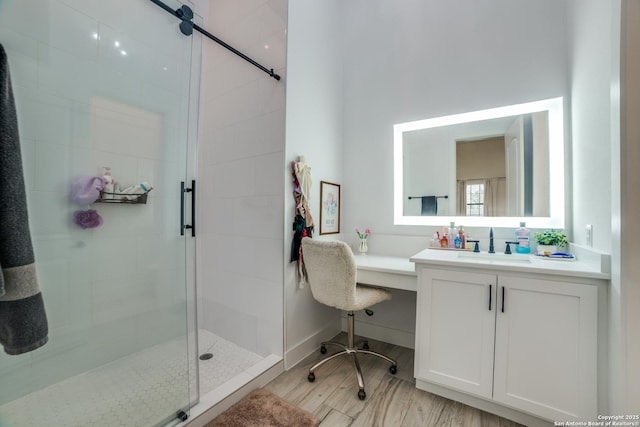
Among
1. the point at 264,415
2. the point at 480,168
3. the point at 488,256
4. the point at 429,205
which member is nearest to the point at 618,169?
the point at 488,256

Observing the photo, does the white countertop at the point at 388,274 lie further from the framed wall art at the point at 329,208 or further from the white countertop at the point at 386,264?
the framed wall art at the point at 329,208

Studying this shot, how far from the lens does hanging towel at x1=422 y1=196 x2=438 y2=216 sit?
2.34 m

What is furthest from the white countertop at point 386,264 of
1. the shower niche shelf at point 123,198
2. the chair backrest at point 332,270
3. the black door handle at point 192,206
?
the shower niche shelf at point 123,198

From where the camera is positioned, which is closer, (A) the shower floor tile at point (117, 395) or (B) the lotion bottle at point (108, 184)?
(A) the shower floor tile at point (117, 395)

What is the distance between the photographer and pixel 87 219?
1551 millimetres

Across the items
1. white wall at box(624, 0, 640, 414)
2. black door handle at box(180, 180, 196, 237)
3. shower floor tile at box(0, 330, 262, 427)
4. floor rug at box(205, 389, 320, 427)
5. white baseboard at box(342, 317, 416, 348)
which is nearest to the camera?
white wall at box(624, 0, 640, 414)

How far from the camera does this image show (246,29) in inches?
88.3

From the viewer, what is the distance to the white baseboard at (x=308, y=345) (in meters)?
1.99

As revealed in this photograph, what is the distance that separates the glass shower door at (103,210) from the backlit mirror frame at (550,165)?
5.81 feet

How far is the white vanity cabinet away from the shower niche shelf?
6.26 ft

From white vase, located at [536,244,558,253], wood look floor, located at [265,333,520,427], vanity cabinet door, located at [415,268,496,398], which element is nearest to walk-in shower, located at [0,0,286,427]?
wood look floor, located at [265,333,520,427]

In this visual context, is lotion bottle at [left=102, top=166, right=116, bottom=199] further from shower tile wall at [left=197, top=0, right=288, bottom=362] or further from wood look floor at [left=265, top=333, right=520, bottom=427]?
wood look floor at [left=265, top=333, right=520, bottom=427]

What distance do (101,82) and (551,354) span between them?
9.40 ft

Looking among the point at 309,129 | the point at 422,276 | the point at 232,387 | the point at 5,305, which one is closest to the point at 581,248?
the point at 422,276
